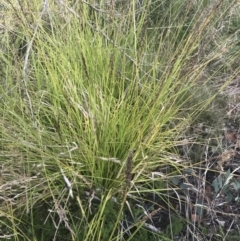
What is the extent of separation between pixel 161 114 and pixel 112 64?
0.79 ft

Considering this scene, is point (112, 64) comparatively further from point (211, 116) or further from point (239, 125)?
point (239, 125)

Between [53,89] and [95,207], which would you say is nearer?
[95,207]

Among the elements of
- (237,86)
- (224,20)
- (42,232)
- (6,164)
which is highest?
(224,20)

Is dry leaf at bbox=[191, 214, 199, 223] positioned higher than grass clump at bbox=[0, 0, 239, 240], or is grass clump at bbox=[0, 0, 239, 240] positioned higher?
grass clump at bbox=[0, 0, 239, 240]

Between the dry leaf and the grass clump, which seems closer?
the grass clump

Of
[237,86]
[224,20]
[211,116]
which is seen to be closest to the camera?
[211,116]

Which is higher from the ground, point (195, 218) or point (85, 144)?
point (85, 144)

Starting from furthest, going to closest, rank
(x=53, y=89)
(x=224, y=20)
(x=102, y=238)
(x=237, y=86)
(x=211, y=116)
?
(x=224, y=20) < (x=237, y=86) < (x=211, y=116) < (x=53, y=89) < (x=102, y=238)

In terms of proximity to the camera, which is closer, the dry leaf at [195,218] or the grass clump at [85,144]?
the grass clump at [85,144]

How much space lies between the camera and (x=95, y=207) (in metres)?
1.62

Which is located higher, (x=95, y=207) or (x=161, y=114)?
(x=161, y=114)

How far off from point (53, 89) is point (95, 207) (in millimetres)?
434

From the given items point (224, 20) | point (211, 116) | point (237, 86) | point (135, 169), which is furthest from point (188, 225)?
point (224, 20)

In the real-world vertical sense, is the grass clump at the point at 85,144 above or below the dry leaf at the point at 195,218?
above
